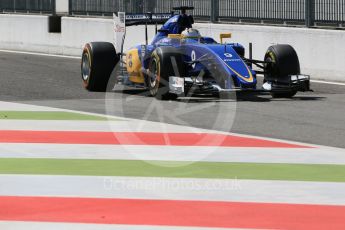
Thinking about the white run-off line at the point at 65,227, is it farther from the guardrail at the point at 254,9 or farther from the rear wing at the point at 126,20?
the guardrail at the point at 254,9

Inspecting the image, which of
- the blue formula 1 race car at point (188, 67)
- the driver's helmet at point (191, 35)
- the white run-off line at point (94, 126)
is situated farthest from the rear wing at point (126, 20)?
the white run-off line at point (94, 126)

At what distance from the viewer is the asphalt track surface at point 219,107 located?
13.5m

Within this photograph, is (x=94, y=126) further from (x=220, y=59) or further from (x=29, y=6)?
(x=29, y=6)

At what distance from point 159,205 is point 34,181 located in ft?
5.28

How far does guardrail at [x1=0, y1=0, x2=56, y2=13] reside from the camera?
100 ft

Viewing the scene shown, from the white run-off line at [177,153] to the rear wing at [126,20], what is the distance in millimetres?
6820

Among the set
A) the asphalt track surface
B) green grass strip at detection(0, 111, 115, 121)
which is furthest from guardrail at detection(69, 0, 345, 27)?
green grass strip at detection(0, 111, 115, 121)

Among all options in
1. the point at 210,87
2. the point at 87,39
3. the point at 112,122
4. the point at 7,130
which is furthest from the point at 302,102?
the point at 87,39

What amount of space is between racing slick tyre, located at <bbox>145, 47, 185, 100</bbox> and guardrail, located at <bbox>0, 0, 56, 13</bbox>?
14211 millimetres

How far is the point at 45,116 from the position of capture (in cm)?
1505

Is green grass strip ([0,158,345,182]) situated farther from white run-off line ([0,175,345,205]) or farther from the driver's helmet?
the driver's helmet

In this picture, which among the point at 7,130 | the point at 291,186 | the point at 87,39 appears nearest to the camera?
the point at 291,186

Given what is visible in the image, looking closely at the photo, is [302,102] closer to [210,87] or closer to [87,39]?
[210,87]

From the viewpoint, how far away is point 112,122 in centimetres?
1416
